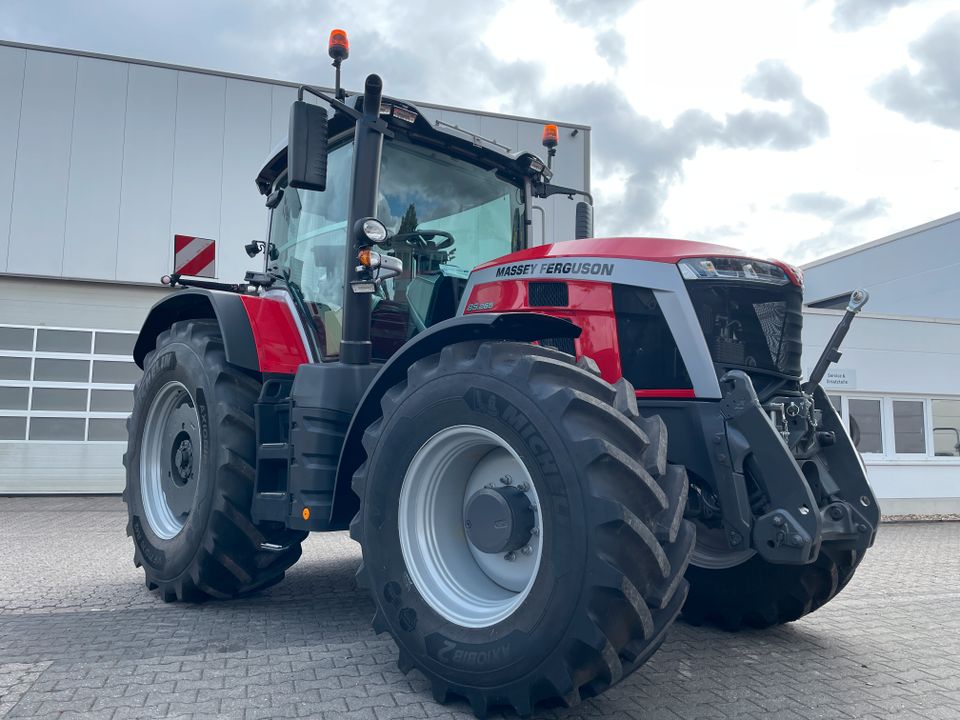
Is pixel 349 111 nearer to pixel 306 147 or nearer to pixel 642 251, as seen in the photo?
pixel 306 147

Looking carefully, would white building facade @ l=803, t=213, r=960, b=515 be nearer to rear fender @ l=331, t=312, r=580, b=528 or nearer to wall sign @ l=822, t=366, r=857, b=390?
wall sign @ l=822, t=366, r=857, b=390

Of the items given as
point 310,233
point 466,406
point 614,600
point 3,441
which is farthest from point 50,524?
point 614,600

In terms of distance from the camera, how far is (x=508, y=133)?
13625 millimetres

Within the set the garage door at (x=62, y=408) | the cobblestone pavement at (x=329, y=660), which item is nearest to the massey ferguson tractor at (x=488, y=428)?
the cobblestone pavement at (x=329, y=660)

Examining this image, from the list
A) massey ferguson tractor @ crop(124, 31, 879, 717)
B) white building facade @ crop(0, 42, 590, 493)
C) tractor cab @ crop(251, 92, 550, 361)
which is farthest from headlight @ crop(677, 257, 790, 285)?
white building facade @ crop(0, 42, 590, 493)

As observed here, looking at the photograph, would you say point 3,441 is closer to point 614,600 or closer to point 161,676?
point 161,676

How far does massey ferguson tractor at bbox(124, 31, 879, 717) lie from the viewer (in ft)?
→ 8.38

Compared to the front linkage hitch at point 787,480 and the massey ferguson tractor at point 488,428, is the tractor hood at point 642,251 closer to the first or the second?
the massey ferguson tractor at point 488,428

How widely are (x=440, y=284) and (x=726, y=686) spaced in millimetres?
2364

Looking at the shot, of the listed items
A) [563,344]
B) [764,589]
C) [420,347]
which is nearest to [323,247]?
[420,347]

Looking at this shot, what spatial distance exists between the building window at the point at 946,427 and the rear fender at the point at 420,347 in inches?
458

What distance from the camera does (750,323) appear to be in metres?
3.38

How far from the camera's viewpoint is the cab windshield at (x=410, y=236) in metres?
4.21

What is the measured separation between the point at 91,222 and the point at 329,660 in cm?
1049
